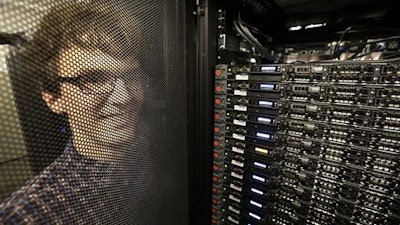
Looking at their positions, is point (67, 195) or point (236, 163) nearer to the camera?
point (67, 195)

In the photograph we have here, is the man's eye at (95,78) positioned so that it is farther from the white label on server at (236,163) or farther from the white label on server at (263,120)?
the white label on server at (236,163)

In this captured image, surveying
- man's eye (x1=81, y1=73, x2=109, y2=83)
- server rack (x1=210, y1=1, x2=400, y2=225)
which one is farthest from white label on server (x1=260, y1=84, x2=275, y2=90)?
man's eye (x1=81, y1=73, x2=109, y2=83)

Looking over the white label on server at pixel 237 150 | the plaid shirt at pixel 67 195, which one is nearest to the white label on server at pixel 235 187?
the white label on server at pixel 237 150

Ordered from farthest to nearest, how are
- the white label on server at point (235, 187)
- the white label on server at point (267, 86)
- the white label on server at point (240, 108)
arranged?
the white label on server at point (235, 187) < the white label on server at point (240, 108) < the white label on server at point (267, 86)

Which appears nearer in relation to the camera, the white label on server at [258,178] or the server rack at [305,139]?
the server rack at [305,139]

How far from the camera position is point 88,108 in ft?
1.59

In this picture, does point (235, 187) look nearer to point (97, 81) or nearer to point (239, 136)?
point (239, 136)

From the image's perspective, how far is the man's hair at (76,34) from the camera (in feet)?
1.24

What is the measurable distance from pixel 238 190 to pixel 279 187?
261mm

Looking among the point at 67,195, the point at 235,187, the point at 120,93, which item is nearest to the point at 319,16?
the point at 235,187

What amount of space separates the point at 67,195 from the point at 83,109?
0.23 meters

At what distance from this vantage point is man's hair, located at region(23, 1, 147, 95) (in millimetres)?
379

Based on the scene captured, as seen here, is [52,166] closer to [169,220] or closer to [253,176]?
[169,220]

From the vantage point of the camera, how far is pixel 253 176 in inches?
45.2
